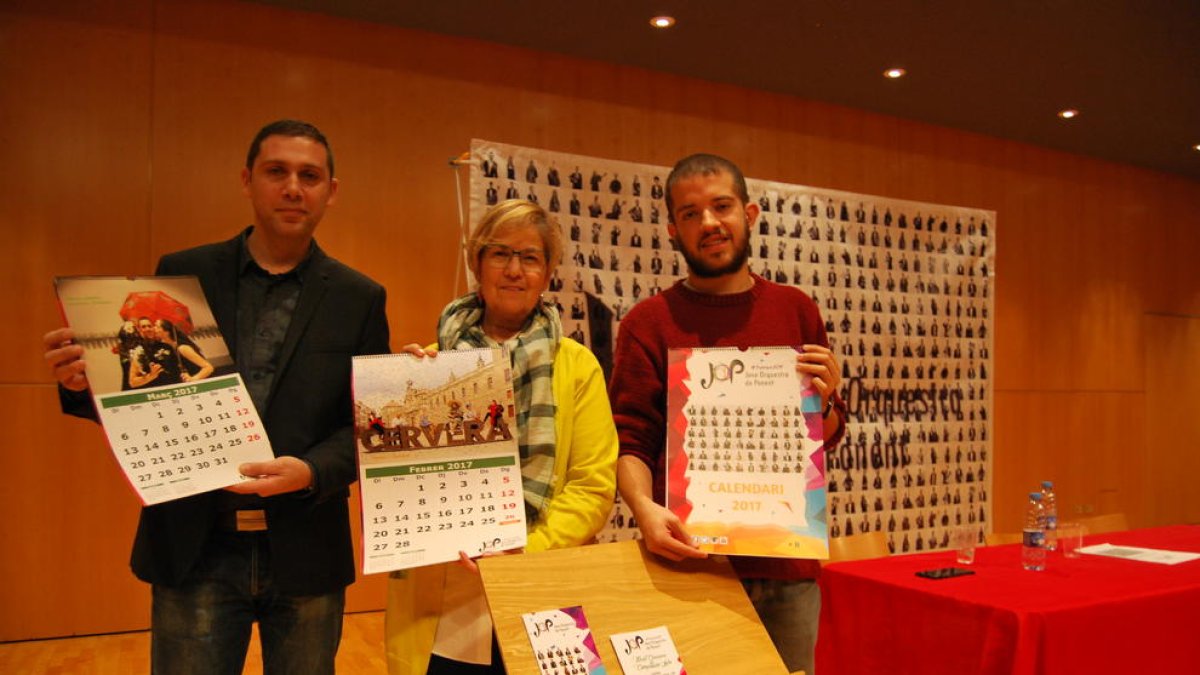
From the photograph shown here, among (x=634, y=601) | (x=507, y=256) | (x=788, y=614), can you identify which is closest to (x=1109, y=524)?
(x=788, y=614)

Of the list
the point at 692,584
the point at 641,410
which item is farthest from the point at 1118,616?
the point at 641,410

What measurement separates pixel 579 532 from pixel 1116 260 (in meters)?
8.51

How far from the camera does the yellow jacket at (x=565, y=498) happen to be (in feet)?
5.62

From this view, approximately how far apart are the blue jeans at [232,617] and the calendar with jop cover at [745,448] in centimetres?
84

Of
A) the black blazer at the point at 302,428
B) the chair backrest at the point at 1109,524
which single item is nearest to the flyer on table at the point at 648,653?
the black blazer at the point at 302,428

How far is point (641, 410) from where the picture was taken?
77.1 inches

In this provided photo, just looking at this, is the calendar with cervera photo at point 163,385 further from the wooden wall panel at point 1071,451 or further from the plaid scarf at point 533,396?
the wooden wall panel at point 1071,451

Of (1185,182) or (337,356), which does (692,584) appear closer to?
(337,356)

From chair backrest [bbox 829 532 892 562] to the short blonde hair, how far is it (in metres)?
1.98

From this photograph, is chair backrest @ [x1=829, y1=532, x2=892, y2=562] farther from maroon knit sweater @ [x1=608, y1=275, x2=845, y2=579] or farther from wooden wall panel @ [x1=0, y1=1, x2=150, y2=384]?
wooden wall panel @ [x1=0, y1=1, x2=150, y2=384]

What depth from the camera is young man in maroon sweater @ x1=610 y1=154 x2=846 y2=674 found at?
1.94 meters

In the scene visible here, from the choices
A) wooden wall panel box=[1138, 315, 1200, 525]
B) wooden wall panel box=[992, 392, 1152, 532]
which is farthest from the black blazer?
wooden wall panel box=[1138, 315, 1200, 525]

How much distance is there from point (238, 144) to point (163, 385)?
3677 millimetres

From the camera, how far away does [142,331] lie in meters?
1.57
